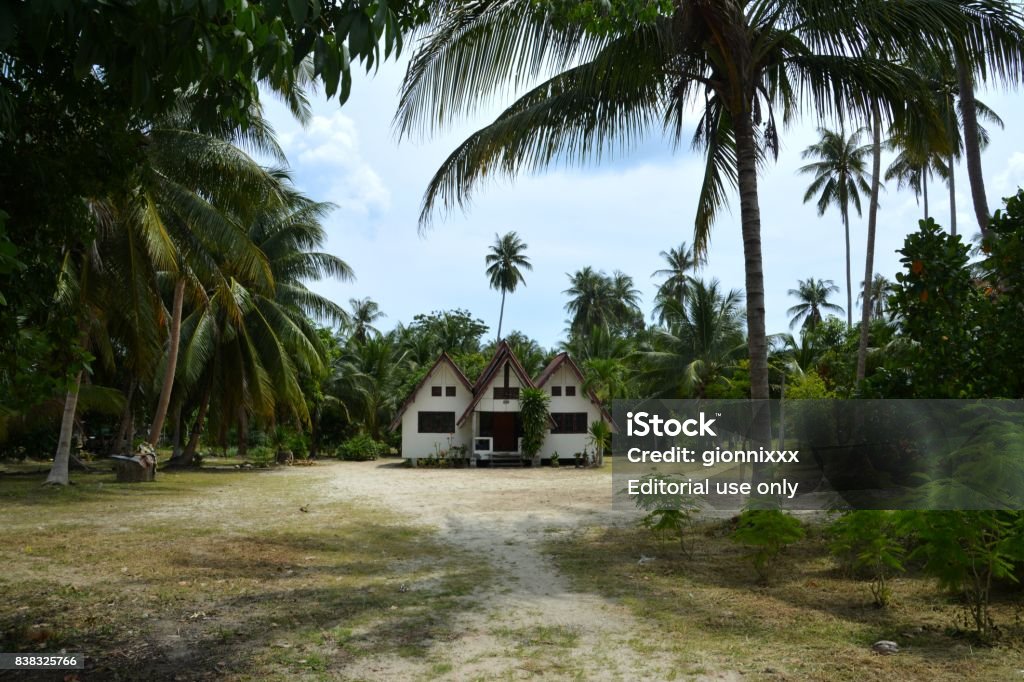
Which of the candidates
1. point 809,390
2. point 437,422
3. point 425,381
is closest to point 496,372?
point 425,381

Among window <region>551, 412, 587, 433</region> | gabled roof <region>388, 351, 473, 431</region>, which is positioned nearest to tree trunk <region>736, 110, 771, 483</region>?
window <region>551, 412, 587, 433</region>

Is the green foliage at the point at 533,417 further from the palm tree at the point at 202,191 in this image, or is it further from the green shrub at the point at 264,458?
the palm tree at the point at 202,191

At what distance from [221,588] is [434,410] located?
75.4 feet

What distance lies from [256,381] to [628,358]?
1539 centimetres

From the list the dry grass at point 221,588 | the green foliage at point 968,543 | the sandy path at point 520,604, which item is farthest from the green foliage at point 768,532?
the dry grass at point 221,588

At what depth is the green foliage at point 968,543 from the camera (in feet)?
16.6

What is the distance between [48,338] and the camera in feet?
15.1

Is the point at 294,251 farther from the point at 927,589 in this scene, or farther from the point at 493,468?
the point at 927,589

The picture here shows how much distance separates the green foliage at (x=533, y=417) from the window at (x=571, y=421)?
120 centimetres

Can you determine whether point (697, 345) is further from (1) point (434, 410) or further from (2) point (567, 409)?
(1) point (434, 410)

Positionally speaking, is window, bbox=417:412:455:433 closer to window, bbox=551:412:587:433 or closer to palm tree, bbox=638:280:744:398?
window, bbox=551:412:587:433

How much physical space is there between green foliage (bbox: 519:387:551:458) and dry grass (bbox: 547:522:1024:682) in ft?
60.7

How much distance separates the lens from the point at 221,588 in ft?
23.0

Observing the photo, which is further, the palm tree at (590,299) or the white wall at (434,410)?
the palm tree at (590,299)
